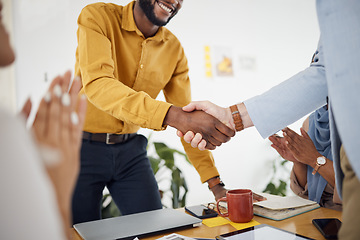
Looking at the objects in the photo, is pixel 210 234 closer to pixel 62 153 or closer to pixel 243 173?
pixel 62 153

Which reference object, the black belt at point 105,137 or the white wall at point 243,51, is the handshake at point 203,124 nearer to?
the black belt at point 105,137

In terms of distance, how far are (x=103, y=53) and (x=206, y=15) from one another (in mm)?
2039

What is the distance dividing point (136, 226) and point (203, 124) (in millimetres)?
487

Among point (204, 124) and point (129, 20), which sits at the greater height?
point (129, 20)

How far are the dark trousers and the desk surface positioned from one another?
1.09ft

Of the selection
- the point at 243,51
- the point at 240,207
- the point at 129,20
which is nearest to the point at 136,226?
the point at 240,207

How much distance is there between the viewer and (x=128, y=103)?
110 cm

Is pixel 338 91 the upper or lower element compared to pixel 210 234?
upper

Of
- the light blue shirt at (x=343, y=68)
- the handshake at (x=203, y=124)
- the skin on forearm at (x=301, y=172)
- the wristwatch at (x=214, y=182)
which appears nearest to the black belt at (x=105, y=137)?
the handshake at (x=203, y=124)

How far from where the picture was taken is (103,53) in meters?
1.18

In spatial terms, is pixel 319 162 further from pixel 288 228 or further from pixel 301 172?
pixel 288 228

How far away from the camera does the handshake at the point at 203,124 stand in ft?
3.92

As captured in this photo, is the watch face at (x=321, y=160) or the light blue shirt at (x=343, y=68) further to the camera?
the watch face at (x=321, y=160)

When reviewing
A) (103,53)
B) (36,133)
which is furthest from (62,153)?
(103,53)
